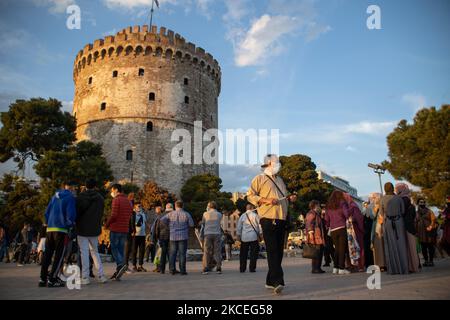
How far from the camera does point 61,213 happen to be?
6.09 m

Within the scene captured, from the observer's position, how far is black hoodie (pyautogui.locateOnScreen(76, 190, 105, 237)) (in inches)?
250

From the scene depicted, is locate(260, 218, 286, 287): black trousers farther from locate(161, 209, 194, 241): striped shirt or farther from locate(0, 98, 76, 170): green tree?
locate(0, 98, 76, 170): green tree

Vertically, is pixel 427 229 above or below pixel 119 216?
below

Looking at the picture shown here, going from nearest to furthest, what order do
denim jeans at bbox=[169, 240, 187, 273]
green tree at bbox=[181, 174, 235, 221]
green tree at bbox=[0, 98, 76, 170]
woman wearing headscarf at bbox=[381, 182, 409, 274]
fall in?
1. woman wearing headscarf at bbox=[381, 182, 409, 274]
2. denim jeans at bbox=[169, 240, 187, 273]
3. green tree at bbox=[0, 98, 76, 170]
4. green tree at bbox=[181, 174, 235, 221]

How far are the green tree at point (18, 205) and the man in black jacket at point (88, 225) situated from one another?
638 inches

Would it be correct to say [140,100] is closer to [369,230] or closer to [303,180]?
[303,180]

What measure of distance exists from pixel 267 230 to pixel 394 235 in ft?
11.1

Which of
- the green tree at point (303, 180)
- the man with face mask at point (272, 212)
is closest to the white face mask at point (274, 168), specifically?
the man with face mask at point (272, 212)

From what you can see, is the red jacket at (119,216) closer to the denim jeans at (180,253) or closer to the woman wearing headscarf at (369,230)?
the denim jeans at (180,253)

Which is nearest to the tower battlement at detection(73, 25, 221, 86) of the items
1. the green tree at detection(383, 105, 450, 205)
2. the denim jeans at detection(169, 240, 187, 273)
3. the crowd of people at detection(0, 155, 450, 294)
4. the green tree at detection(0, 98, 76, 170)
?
the green tree at detection(0, 98, 76, 170)

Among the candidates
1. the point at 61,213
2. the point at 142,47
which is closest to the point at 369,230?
the point at 61,213
